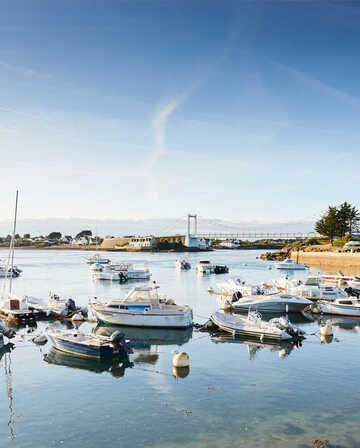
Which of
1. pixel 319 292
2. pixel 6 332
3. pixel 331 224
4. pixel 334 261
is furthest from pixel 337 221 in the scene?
pixel 6 332

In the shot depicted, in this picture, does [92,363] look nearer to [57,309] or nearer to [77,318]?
[77,318]

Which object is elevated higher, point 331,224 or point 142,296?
point 331,224

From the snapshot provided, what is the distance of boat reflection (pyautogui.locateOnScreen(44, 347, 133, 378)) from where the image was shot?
802 inches

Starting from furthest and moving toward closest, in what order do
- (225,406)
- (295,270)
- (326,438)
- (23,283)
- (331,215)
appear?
1. (331,215)
2. (295,270)
3. (23,283)
4. (225,406)
5. (326,438)

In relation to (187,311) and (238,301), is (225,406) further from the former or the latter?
(238,301)

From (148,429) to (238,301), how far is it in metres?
Result: 23.5

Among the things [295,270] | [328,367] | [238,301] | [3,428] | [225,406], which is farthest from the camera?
[295,270]

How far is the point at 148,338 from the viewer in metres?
26.7

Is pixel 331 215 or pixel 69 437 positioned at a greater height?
pixel 331 215

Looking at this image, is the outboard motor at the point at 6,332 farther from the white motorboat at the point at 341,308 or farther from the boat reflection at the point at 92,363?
the white motorboat at the point at 341,308

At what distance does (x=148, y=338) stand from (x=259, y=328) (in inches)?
277

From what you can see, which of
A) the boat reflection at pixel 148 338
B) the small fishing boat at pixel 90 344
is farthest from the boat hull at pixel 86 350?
the boat reflection at pixel 148 338

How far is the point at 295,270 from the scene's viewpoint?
3666 inches

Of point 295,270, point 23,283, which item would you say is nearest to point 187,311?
point 23,283
